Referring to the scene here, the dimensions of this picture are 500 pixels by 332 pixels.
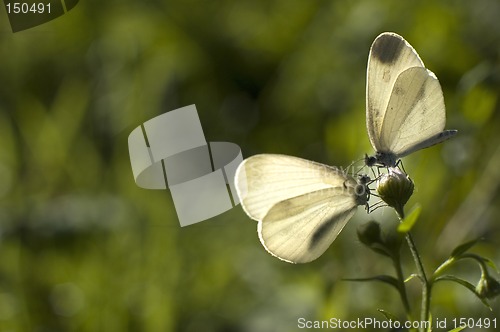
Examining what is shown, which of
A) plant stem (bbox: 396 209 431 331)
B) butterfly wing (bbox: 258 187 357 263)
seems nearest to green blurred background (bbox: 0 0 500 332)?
butterfly wing (bbox: 258 187 357 263)

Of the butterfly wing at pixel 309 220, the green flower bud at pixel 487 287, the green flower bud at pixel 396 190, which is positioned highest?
the green flower bud at pixel 396 190

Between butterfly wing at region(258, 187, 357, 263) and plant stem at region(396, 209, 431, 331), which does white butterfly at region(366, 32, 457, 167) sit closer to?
butterfly wing at region(258, 187, 357, 263)

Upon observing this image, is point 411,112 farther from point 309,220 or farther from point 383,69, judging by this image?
point 309,220

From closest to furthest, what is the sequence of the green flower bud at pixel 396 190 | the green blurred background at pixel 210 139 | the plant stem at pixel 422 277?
1. the plant stem at pixel 422 277
2. the green flower bud at pixel 396 190
3. the green blurred background at pixel 210 139

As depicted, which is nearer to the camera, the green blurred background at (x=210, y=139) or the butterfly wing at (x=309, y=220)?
the butterfly wing at (x=309, y=220)

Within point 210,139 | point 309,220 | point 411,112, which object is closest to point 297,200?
point 309,220

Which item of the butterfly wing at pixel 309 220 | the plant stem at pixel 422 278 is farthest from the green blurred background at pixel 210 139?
the plant stem at pixel 422 278

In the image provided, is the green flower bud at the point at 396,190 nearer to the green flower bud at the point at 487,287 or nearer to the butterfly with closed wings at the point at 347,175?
the butterfly with closed wings at the point at 347,175
